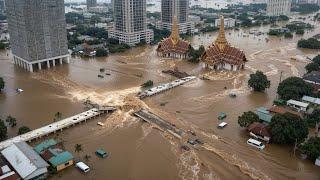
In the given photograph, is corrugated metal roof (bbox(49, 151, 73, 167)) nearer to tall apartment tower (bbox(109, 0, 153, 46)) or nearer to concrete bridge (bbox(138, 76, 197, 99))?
concrete bridge (bbox(138, 76, 197, 99))

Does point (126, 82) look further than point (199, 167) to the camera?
Yes

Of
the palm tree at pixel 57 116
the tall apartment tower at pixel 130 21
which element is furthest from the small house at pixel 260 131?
the tall apartment tower at pixel 130 21

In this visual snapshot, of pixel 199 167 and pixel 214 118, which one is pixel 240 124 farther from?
pixel 199 167

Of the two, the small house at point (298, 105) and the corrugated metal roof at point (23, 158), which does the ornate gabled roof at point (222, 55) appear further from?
the corrugated metal roof at point (23, 158)

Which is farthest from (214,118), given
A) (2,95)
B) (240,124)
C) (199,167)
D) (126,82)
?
(2,95)

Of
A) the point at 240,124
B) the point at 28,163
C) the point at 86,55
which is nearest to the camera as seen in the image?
the point at 28,163
